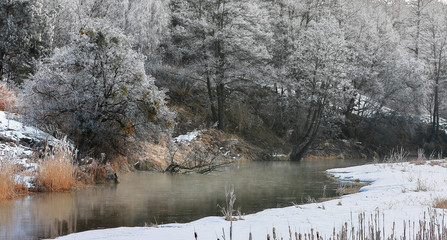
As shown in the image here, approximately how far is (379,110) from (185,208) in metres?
26.4

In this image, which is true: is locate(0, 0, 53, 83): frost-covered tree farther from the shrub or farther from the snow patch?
the shrub

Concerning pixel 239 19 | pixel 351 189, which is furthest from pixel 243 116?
pixel 351 189

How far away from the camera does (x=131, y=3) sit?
2561 centimetres

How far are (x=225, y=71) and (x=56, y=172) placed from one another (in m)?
15.9

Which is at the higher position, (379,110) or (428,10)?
(428,10)

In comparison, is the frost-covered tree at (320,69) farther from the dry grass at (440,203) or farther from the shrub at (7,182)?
the shrub at (7,182)

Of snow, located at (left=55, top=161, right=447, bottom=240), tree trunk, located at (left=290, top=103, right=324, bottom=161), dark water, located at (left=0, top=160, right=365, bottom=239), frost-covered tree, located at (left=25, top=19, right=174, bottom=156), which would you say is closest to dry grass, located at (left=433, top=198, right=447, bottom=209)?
snow, located at (left=55, top=161, right=447, bottom=240)

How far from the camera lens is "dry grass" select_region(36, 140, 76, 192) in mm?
11227

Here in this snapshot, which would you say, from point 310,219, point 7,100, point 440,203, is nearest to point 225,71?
point 7,100

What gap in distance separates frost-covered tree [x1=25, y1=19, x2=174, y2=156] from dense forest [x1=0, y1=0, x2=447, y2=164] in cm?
4

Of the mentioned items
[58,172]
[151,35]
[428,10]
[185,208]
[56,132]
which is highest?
[428,10]

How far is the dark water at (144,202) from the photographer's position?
8.14m

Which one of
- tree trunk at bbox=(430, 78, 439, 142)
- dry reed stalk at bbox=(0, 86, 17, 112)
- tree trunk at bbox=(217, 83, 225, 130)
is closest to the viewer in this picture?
dry reed stalk at bbox=(0, 86, 17, 112)

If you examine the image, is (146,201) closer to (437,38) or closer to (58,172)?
(58,172)
